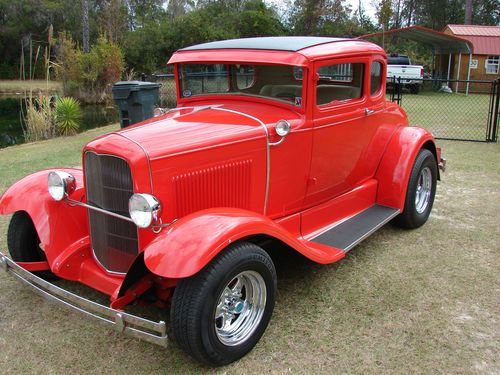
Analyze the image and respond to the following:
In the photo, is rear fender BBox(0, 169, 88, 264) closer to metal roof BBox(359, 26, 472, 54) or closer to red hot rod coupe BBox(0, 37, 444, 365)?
red hot rod coupe BBox(0, 37, 444, 365)

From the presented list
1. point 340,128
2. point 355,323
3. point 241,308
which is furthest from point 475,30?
point 241,308

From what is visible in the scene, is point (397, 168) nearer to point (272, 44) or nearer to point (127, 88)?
point (272, 44)

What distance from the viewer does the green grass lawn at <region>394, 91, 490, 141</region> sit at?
34.5 ft

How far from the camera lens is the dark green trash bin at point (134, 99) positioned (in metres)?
7.20

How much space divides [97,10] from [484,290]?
39386mm

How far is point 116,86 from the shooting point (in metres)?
7.36

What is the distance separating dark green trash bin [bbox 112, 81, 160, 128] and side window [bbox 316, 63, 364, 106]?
3.91 meters

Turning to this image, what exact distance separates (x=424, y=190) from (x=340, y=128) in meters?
1.73

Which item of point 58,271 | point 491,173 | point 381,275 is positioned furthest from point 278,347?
point 491,173

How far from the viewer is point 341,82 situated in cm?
429

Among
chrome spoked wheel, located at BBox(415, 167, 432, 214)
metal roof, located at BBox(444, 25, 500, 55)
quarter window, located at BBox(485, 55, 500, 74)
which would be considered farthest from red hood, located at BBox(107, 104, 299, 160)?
quarter window, located at BBox(485, 55, 500, 74)

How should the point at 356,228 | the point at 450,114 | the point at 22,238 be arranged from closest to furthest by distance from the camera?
the point at 22,238 < the point at 356,228 < the point at 450,114

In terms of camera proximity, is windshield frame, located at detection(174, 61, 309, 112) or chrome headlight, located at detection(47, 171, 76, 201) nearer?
chrome headlight, located at detection(47, 171, 76, 201)

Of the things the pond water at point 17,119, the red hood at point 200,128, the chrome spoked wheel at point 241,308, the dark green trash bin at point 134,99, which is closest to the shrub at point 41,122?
the pond water at point 17,119
